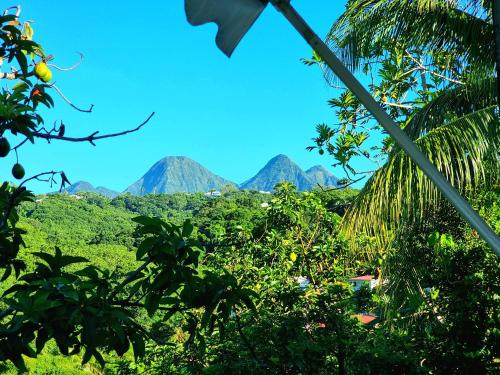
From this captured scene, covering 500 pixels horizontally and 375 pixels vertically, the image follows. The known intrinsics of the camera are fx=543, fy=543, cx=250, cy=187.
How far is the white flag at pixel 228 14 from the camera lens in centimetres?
92

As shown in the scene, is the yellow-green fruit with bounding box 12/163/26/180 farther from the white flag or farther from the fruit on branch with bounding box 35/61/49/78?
the white flag

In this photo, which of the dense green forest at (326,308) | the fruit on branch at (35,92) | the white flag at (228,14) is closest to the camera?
the white flag at (228,14)

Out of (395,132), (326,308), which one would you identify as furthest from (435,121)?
(395,132)

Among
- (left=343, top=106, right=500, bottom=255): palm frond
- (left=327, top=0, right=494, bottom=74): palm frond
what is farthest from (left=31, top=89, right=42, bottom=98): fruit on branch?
(left=327, top=0, right=494, bottom=74): palm frond

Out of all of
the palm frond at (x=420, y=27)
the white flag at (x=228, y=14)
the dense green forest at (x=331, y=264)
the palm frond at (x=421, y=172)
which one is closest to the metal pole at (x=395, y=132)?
the white flag at (x=228, y=14)

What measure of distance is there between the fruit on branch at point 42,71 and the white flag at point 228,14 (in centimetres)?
111

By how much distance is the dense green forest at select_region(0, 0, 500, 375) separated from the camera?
1355mm

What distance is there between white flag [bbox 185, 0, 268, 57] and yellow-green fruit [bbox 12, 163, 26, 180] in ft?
3.39

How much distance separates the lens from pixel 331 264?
13.4 ft

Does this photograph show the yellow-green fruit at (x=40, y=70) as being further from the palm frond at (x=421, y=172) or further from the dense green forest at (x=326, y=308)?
the palm frond at (x=421, y=172)

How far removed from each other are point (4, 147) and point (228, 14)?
0.95 metres

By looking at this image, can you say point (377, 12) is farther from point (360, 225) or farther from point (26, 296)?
point (26, 296)

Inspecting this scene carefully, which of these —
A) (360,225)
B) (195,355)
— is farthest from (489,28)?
(195,355)

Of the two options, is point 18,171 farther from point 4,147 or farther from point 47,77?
point 47,77
